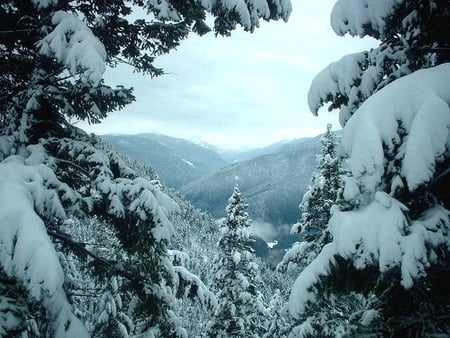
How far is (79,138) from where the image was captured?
19.4 ft

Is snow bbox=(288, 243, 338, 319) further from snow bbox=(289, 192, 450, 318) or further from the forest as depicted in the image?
snow bbox=(289, 192, 450, 318)

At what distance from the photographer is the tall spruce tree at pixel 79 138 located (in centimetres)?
397

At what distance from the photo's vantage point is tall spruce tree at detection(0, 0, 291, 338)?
397 centimetres

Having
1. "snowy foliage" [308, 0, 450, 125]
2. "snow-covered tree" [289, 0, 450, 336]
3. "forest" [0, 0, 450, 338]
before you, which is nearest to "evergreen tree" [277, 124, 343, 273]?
"forest" [0, 0, 450, 338]

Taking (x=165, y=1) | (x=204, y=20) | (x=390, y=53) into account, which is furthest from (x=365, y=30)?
(x=204, y=20)

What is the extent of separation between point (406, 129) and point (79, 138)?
206 inches

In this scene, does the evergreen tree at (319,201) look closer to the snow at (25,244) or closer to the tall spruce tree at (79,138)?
the tall spruce tree at (79,138)

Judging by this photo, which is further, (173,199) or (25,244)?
(173,199)

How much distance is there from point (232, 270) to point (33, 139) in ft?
50.6

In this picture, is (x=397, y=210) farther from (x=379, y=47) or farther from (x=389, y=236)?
(x=379, y=47)

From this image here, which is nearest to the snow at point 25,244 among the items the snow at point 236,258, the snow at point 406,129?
the snow at point 406,129

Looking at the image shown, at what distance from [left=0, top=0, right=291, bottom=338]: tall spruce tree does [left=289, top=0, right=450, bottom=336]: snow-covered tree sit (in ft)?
8.58

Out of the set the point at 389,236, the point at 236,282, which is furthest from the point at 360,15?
the point at 236,282

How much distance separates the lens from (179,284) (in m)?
6.42
